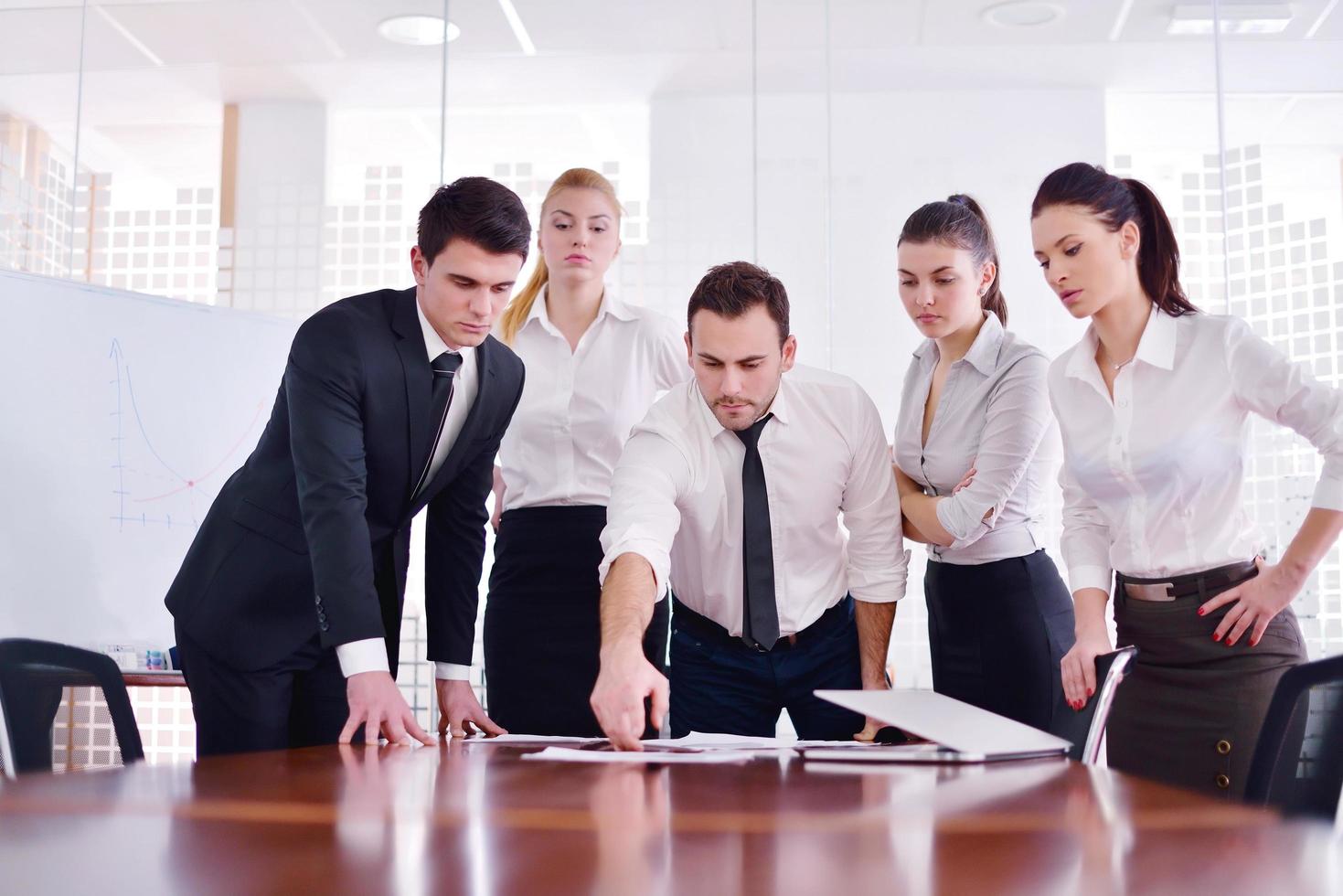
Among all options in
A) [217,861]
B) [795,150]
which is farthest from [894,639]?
[217,861]

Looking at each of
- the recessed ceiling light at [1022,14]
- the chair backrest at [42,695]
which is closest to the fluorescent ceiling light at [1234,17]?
the recessed ceiling light at [1022,14]

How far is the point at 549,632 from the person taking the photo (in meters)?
2.68

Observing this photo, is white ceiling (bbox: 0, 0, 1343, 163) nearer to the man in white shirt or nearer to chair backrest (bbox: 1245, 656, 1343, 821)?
the man in white shirt

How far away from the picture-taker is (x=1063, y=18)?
4.16 metres

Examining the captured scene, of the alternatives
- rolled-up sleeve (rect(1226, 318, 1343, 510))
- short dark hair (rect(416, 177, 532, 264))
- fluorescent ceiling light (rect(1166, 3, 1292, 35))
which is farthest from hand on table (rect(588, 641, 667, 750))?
fluorescent ceiling light (rect(1166, 3, 1292, 35))

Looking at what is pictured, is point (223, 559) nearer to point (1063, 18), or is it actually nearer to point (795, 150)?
point (795, 150)

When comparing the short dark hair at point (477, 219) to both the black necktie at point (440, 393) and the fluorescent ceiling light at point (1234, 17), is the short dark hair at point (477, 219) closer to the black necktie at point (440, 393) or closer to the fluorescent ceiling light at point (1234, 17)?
the black necktie at point (440, 393)

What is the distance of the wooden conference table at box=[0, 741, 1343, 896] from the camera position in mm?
656

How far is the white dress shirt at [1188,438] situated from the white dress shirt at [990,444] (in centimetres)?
20

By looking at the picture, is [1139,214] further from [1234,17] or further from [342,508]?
[1234,17]

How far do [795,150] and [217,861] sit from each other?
3.96m

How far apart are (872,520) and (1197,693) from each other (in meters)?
0.65

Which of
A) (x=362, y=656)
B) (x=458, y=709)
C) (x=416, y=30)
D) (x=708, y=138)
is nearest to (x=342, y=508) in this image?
(x=362, y=656)

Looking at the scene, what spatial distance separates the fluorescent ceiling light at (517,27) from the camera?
4.29 m
